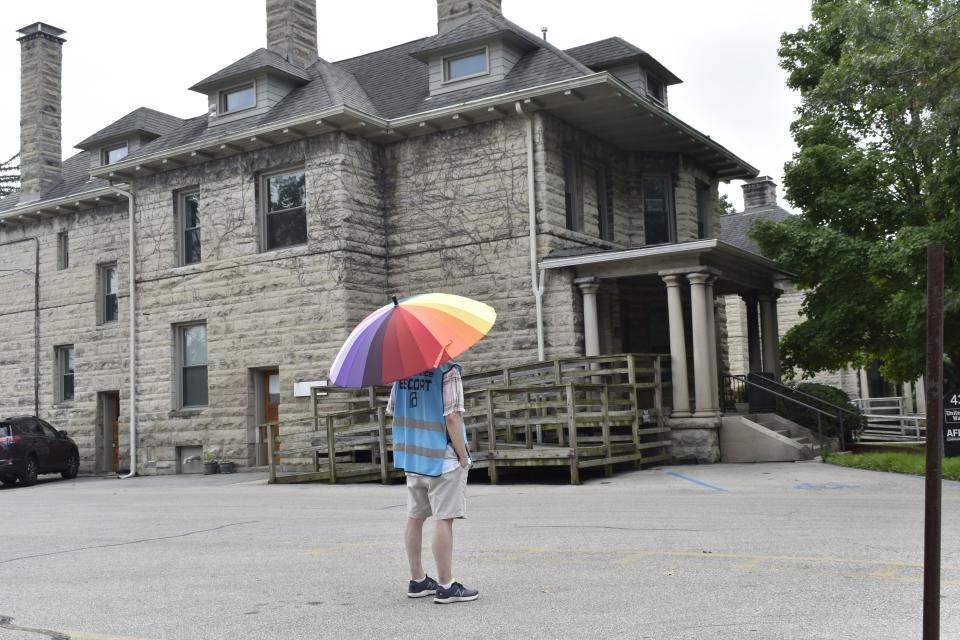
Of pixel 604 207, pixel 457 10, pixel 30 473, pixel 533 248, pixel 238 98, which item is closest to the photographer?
pixel 533 248

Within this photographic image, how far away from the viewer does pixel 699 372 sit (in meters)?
18.3

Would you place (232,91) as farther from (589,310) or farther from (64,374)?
(589,310)

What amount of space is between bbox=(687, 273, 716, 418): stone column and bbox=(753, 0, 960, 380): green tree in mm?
2702

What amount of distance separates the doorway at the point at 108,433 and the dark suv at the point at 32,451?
0.96 meters

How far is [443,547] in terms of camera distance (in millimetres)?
6172

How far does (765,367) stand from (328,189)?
1089 centimetres

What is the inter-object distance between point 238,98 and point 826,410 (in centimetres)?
1470

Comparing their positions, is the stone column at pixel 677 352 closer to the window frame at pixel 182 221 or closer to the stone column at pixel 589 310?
the stone column at pixel 589 310

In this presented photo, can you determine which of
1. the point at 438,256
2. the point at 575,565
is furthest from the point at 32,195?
the point at 575,565

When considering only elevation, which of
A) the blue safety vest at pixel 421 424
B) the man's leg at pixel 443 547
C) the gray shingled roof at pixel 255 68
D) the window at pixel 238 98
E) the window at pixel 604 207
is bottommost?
the man's leg at pixel 443 547

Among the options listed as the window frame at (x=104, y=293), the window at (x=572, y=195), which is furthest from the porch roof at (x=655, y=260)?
the window frame at (x=104, y=293)

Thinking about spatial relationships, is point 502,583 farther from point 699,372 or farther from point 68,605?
point 699,372

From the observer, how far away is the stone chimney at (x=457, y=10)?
22609mm

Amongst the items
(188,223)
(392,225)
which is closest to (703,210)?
(392,225)
